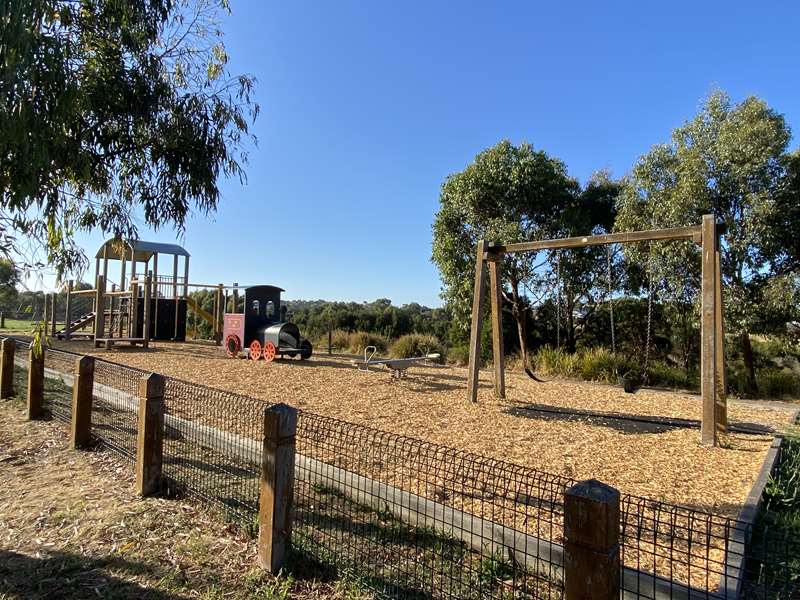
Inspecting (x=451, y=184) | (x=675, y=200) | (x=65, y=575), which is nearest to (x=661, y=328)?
(x=675, y=200)

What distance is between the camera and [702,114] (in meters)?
10.2

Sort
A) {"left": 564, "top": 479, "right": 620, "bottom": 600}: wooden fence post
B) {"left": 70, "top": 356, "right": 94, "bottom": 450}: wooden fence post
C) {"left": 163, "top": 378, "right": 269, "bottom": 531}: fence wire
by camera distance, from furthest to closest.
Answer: {"left": 70, "top": 356, "right": 94, "bottom": 450}: wooden fence post → {"left": 163, "top": 378, "right": 269, "bottom": 531}: fence wire → {"left": 564, "top": 479, "right": 620, "bottom": 600}: wooden fence post

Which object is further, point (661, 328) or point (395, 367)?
Result: point (661, 328)

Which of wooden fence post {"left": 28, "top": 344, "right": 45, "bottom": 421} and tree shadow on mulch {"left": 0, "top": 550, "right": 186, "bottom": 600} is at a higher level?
wooden fence post {"left": 28, "top": 344, "right": 45, "bottom": 421}

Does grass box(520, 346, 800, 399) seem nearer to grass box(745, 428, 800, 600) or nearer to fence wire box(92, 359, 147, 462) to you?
grass box(745, 428, 800, 600)

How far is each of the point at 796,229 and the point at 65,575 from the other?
1126 cm

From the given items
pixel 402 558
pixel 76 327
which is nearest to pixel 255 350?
pixel 76 327

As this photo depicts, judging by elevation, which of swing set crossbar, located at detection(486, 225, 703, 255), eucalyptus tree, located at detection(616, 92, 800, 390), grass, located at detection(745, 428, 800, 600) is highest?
eucalyptus tree, located at detection(616, 92, 800, 390)

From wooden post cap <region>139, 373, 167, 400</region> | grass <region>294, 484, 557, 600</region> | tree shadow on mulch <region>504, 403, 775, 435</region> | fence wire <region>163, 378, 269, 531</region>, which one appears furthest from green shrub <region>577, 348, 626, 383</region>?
wooden post cap <region>139, 373, 167, 400</region>

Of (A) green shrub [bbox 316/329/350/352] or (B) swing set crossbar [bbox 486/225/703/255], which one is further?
(A) green shrub [bbox 316/329/350/352]

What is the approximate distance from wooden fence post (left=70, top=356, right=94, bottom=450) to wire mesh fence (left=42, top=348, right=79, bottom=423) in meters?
0.99

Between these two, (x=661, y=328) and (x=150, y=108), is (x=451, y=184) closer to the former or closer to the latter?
(x=661, y=328)

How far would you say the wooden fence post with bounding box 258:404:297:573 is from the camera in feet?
8.61

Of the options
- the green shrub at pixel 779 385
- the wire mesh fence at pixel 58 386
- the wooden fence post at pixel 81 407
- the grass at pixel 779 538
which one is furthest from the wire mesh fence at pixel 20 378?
the green shrub at pixel 779 385
